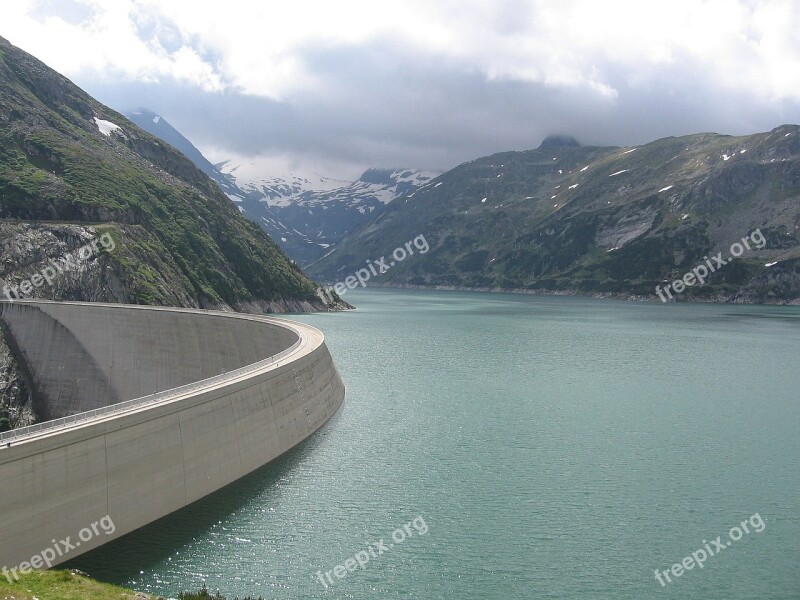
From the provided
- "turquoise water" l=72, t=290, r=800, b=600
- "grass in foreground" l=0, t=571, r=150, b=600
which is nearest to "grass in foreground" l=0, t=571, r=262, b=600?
"grass in foreground" l=0, t=571, r=150, b=600

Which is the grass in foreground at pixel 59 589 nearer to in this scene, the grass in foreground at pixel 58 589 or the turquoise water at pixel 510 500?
the grass in foreground at pixel 58 589

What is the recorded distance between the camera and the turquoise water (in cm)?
2488

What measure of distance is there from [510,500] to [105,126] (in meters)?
170

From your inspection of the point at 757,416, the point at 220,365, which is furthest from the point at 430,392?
the point at 757,416

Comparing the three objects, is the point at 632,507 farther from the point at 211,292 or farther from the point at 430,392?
the point at 211,292

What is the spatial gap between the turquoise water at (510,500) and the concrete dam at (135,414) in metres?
1.37

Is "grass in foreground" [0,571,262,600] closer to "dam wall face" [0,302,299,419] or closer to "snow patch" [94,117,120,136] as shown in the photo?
"dam wall face" [0,302,299,419]

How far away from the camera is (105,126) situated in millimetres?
171125

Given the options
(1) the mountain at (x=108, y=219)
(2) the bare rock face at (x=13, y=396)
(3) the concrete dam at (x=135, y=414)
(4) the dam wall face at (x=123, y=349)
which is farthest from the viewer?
(1) the mountain at (x=108, y=219)

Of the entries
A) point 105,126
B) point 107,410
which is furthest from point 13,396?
point 105,126

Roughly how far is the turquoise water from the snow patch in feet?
439

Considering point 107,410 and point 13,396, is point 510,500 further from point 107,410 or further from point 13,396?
point 13,396

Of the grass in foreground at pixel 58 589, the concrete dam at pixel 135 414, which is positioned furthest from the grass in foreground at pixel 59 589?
the concrete dam at pixel 135 414

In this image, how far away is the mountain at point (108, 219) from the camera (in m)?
102
